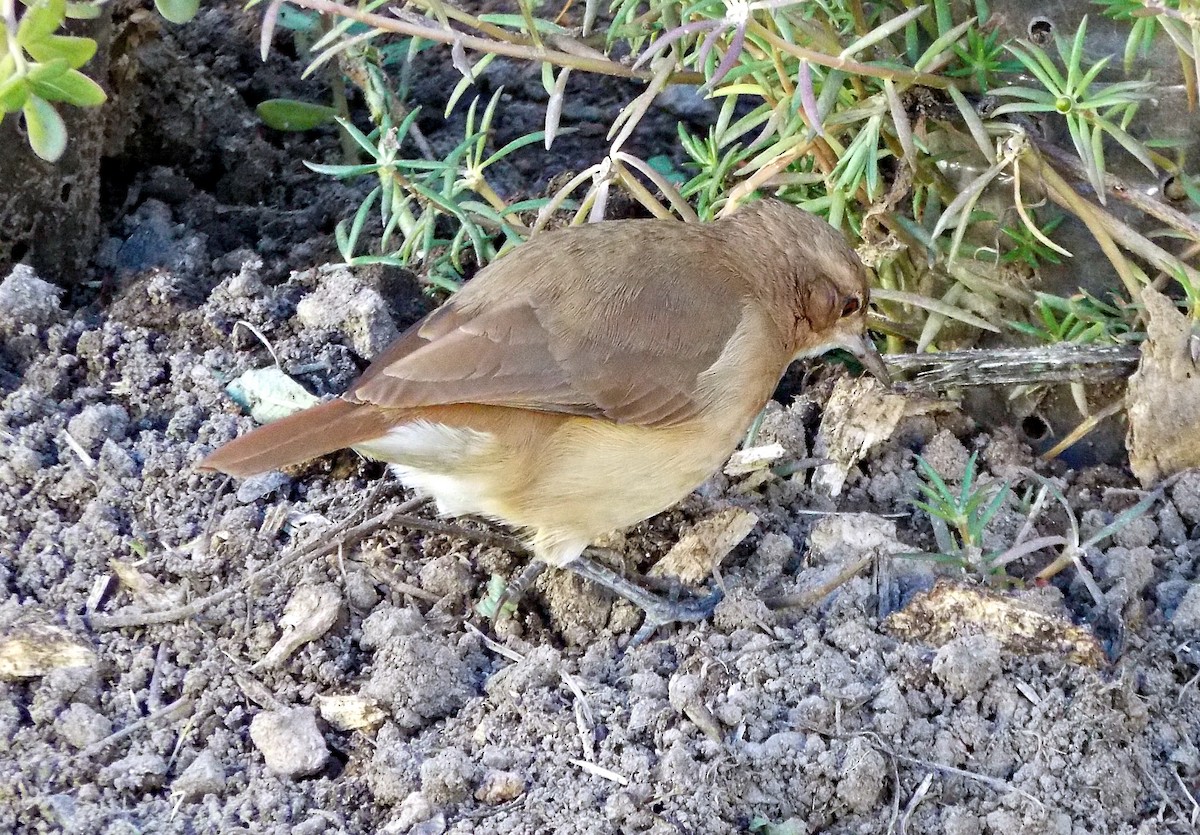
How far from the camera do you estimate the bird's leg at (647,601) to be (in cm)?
315

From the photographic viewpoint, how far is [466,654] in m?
3.11

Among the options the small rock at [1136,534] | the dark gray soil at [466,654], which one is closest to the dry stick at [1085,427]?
the dark gray soil at [466,654]

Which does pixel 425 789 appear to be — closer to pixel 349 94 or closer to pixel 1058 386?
pixel 1058 386

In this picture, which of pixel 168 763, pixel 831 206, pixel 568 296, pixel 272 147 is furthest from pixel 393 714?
pixel 272 147

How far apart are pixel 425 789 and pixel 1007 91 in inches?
84.6

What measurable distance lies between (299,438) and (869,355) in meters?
1.70

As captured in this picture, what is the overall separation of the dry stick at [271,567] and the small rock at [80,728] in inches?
11.7

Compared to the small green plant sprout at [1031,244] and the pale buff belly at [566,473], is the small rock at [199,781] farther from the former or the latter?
the small green plant sprout at [1031,244]

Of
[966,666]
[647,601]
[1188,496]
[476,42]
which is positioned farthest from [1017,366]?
[476,42]

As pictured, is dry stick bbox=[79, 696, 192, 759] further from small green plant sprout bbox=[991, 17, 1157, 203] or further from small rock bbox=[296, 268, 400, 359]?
small green plant sprout bbox=[991, 17, 1157, 203]

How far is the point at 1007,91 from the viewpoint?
311 centimetres

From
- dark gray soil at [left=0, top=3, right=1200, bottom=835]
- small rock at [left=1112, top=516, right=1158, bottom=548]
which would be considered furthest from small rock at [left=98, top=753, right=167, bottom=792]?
small rock at [left=1112, top=516, right=1158, bottom=548]

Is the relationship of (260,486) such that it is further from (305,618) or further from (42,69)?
(42,69)

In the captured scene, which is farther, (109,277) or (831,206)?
(109,277)
